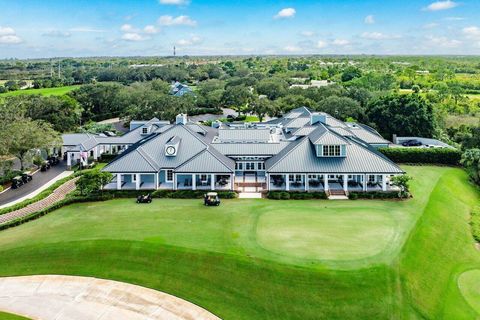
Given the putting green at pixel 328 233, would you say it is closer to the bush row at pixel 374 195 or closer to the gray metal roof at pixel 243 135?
the bush row at pixel 374 195

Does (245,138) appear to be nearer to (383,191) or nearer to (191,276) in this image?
(383,191)

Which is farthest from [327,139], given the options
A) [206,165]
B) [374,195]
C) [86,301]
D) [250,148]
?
[86,301]

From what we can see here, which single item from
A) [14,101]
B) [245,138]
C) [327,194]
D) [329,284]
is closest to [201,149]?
[245,138]

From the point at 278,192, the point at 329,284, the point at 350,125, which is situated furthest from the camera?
the point at 350,125

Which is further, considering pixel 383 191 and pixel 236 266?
pixel 383 191

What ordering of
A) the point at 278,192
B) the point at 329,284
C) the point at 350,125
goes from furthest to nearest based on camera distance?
the point at 350,125
the point at 278,192
the point at 329,284

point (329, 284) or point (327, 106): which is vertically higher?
point (327, 106)

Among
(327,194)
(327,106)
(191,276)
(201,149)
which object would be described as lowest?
(191,276)

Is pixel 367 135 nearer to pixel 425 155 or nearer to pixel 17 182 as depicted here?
pixel 425 155
